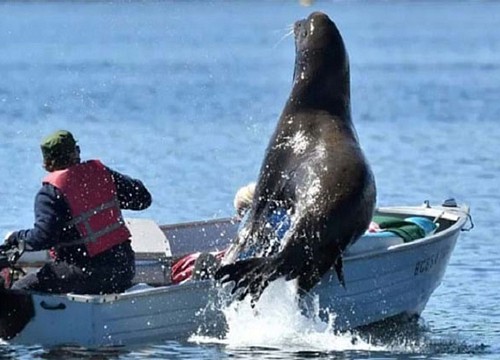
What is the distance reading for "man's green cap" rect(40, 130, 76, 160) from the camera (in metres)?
14.6

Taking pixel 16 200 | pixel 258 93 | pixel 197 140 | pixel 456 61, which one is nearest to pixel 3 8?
pixel 456 61

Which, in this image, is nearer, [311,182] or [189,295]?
[311,182]

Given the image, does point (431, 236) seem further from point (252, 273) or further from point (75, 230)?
point (75, 230)

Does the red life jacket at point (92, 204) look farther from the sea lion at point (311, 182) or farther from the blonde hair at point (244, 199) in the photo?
the blonde hair at point (244, 199)

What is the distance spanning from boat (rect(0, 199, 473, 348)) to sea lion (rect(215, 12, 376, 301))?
0.65 m

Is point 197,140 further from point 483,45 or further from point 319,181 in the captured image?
point 483,45

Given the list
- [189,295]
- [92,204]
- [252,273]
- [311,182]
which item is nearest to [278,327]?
[189,295]

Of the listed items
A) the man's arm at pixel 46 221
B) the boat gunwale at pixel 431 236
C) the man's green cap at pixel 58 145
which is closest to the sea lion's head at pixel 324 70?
the boat gunwale at pixel 431 236

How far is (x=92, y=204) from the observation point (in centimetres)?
1472

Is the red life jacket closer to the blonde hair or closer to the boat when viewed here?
the boat

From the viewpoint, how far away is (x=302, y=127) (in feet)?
48.8

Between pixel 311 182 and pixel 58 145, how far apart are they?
223cm

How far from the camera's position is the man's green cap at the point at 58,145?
1464 centimetres

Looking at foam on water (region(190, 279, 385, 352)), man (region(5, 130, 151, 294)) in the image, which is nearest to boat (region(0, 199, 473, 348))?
foam on water (region(190, 279, 385, 352))
